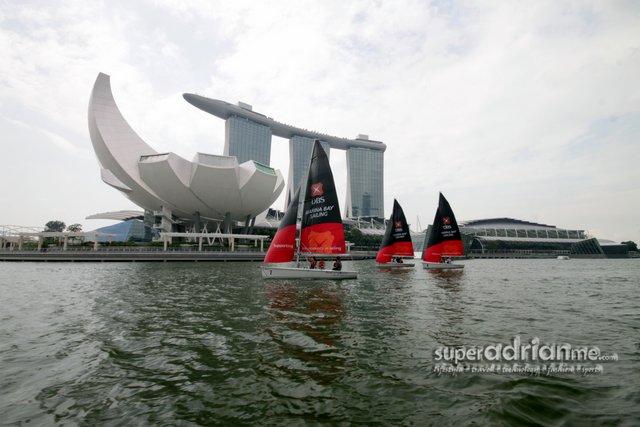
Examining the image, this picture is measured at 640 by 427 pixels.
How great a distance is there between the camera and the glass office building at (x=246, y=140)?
176000 mm

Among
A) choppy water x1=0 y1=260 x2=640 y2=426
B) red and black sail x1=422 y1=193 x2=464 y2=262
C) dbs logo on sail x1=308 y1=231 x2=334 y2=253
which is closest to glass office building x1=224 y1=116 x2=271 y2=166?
red and black sail x1=422 y1=193 x2=464 y2=262

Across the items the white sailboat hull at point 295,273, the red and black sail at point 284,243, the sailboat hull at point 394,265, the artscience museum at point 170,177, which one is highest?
the artscience museum at point 170,177

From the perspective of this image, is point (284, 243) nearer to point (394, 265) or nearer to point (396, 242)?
point (394, 265)

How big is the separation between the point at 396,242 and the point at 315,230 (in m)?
21.8

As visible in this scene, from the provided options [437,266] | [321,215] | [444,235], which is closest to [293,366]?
[321,215]

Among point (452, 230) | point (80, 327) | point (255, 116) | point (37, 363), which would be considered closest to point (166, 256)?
point (452, 230)

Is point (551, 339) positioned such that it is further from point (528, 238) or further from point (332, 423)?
point (528, 238)

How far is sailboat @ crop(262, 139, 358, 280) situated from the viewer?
24.7 metres

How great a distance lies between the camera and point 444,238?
42.6 metres

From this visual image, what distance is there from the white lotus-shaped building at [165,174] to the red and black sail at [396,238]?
3967cm

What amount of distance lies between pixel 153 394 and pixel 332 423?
3.27 metres

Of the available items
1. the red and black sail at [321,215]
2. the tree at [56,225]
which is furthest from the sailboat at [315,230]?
the tree at [56,225]

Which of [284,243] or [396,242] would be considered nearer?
[284,243]

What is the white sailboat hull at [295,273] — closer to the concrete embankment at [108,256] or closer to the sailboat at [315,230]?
the sailboat at [315,230]
